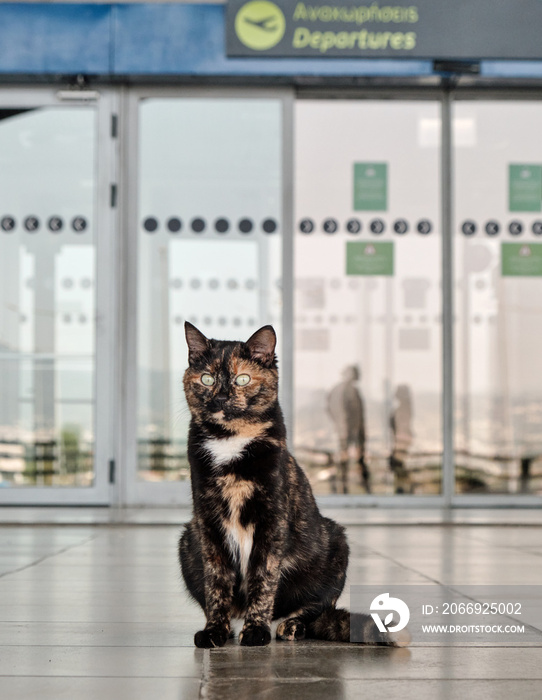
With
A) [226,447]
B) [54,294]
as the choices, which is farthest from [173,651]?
[54,294]

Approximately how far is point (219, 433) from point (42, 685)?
0.79 metres

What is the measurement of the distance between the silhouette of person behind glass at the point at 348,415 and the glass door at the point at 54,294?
1.76m

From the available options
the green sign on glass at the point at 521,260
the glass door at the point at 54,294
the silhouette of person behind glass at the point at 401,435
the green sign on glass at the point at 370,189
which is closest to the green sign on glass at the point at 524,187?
the green sign on glass at the point at 521,260

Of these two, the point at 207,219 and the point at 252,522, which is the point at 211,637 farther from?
the point at 207,219

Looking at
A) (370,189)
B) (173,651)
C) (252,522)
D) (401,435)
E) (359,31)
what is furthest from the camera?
(370,189)

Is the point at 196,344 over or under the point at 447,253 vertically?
under

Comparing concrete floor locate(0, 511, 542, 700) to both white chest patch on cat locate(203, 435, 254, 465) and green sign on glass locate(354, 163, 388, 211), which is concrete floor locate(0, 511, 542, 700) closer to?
white chest patch on cat locate(203, 435, 254, 465)

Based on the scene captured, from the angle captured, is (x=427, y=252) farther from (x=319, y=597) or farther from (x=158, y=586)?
(x=319, y=597)

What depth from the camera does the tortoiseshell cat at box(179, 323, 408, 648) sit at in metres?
2.34

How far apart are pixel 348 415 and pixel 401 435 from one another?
0.44 metres

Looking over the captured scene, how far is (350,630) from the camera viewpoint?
2338 millimetres

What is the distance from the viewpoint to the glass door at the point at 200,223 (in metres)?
7.45

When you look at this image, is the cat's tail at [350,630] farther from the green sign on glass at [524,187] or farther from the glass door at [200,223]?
the green sign on glass at [524,187]

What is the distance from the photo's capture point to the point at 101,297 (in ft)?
24.1
